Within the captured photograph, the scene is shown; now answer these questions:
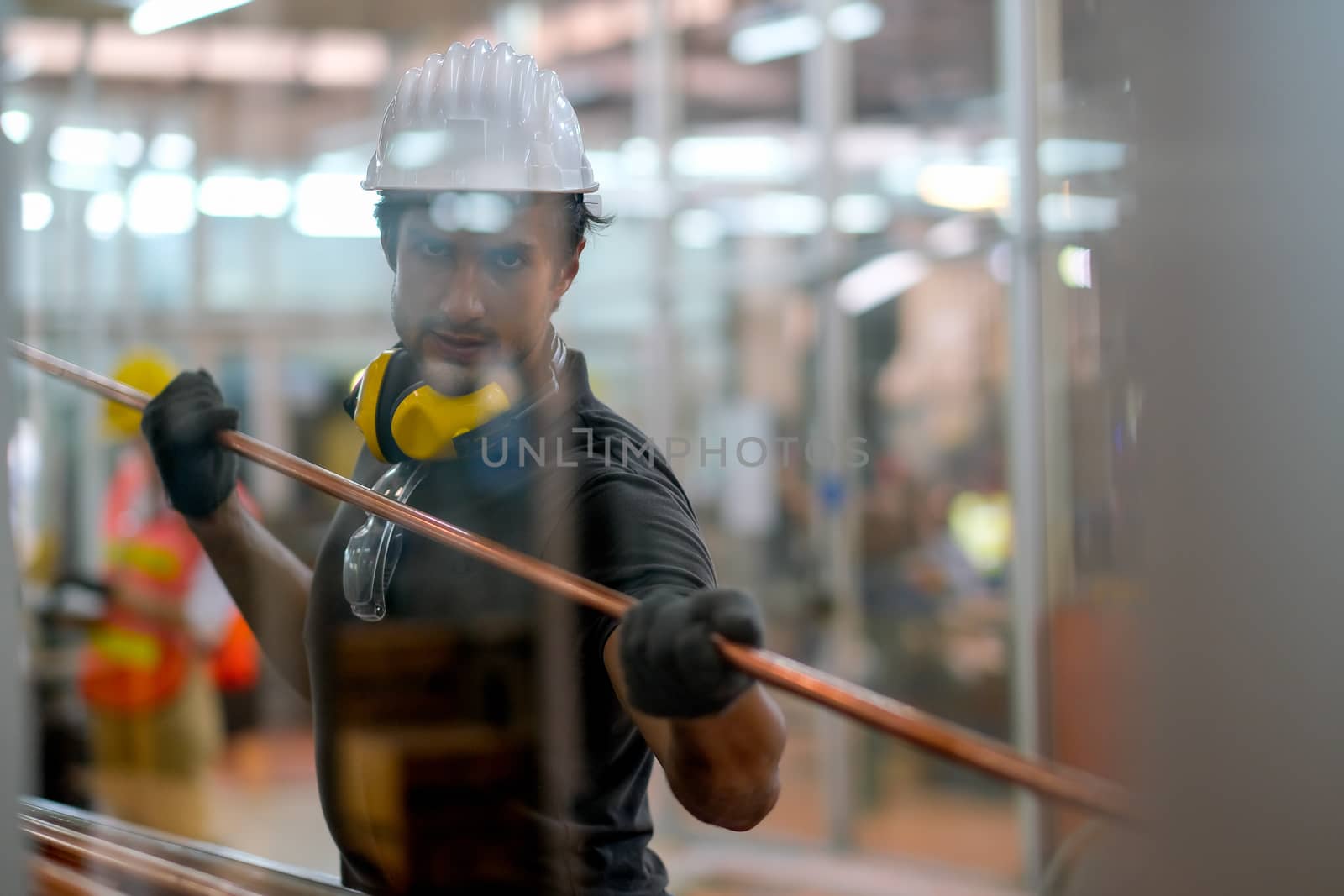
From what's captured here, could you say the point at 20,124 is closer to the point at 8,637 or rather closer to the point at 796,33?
the point at 8,637

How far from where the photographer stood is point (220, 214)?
5.92ft

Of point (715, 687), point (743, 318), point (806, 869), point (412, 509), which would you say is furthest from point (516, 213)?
point (743, 318)

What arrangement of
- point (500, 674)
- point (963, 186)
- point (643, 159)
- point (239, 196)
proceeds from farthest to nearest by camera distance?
point (963, 186) < point (643, 159) < point (239, 196) < point (500, 674)

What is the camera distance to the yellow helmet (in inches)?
49.0

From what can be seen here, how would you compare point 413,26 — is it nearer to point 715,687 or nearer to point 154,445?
point 154,445

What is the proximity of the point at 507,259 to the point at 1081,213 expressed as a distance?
57cm

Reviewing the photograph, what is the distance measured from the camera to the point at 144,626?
7.23 feet

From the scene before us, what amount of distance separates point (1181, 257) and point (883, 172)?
2.82 metres

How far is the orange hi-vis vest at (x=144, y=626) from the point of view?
1.77m

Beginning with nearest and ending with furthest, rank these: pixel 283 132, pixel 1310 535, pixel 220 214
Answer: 1. pixel 1310 535
2. pixel 283 132
3. pixel 220 214

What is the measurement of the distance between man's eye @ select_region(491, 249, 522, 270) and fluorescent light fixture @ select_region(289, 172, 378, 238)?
136 millimetres

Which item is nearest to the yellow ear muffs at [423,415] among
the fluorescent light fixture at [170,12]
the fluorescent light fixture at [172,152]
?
the fluorescent light fixture at [170,12]

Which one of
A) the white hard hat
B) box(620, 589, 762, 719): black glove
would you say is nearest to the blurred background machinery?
the white hard hat

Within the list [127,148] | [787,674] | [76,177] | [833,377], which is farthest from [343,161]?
[833,377]
